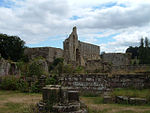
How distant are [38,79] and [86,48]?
26528 mm

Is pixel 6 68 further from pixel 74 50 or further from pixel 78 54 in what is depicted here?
pixel 78 54

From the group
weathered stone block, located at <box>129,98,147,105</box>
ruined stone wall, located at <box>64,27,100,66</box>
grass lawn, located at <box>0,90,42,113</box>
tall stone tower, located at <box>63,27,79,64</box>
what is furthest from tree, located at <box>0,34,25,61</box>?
weathered stone block, located at <box>129,98,147,105</box>

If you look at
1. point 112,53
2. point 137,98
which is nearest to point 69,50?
point 112,53

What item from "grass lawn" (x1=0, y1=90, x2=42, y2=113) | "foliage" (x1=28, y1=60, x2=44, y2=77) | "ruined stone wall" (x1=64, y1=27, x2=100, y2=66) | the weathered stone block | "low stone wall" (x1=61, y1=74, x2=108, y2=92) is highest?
"ruined stone wall" (x1=64, y1=27, x2=100, y2=66)

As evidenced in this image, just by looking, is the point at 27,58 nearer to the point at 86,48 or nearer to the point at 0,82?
the point at 86,48

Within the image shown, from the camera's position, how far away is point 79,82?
10.9m

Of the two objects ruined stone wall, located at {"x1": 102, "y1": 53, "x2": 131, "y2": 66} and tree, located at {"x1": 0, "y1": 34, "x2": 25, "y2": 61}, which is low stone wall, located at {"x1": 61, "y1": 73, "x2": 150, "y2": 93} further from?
tree, located at {"x1": 0, "y1": 34, "x2": 25, "y2": 61}

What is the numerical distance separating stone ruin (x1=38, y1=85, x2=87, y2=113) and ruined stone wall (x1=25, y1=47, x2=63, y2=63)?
36.2 metres

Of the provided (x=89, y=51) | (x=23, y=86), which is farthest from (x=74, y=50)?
(x=23, y=86)

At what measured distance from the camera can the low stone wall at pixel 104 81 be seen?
968 centimetres

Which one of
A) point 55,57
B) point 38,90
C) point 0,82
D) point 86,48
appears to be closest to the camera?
point 38,90

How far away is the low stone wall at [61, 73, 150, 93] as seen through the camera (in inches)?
381

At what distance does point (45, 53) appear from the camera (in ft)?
139

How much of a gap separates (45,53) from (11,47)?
301 inches
